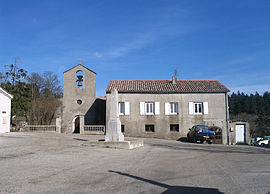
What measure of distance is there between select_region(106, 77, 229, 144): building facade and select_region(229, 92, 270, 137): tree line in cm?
3966

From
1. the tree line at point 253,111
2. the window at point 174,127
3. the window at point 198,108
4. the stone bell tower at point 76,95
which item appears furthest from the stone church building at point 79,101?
the tree line at point 253,111

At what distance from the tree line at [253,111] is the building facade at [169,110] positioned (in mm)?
39656

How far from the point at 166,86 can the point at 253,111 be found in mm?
58406

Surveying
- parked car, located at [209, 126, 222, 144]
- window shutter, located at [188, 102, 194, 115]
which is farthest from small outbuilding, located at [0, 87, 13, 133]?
parked car, located at [209, 126, 222, 144]

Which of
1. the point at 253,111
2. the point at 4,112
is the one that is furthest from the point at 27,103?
the point at 253,111

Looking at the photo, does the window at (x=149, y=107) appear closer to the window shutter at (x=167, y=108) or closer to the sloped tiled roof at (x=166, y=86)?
the sloped tiled roof at (x=166, y=86)

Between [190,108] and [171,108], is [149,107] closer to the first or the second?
[171,108]

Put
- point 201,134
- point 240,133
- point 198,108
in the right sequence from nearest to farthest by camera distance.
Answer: point 201,134 → point 198,108 → point 240,133

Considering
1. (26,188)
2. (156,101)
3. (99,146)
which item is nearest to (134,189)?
(26,188)

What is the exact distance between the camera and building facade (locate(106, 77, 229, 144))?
87.0 feet

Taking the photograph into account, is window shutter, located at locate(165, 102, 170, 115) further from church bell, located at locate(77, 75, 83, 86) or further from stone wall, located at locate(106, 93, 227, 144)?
church bell, located at locate(77, 75, 83, 86)

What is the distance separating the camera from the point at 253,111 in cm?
7638

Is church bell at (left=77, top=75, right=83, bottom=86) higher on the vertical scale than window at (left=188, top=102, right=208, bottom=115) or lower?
higher

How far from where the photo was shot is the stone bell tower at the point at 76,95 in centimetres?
2856
